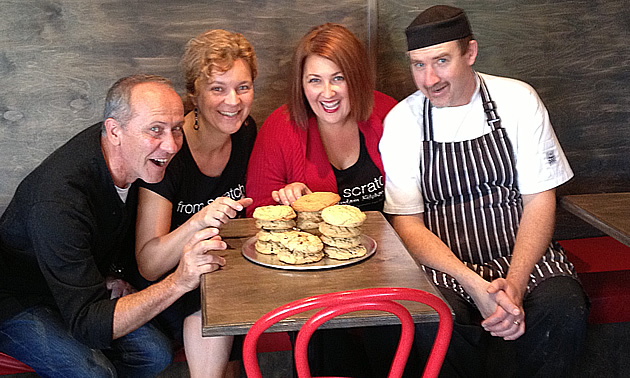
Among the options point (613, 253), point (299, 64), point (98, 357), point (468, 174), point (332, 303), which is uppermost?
point (299, 64)

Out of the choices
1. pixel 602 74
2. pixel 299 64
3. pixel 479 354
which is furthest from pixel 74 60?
pixel 602 74

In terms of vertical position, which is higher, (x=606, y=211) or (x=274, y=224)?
(x=274, y=224)

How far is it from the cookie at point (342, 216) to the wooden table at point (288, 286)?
120mm

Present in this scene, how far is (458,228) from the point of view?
8.73 feet

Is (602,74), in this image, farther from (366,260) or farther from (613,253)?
(366,260)

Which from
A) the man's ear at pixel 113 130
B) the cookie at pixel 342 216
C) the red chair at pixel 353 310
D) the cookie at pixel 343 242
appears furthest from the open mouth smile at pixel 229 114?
the red chair at pixel 353 310

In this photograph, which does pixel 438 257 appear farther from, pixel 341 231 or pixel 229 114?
pixel 229 114

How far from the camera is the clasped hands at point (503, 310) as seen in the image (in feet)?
7.39

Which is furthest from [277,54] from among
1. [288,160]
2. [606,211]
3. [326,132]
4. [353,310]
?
[353,310]

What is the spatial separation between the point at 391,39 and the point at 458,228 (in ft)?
3.54

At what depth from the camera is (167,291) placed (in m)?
2.14

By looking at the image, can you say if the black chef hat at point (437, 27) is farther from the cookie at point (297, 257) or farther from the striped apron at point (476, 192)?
the cookie at point (297, 257)

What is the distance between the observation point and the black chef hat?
2531 millimetres

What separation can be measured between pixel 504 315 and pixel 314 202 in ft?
2.40
